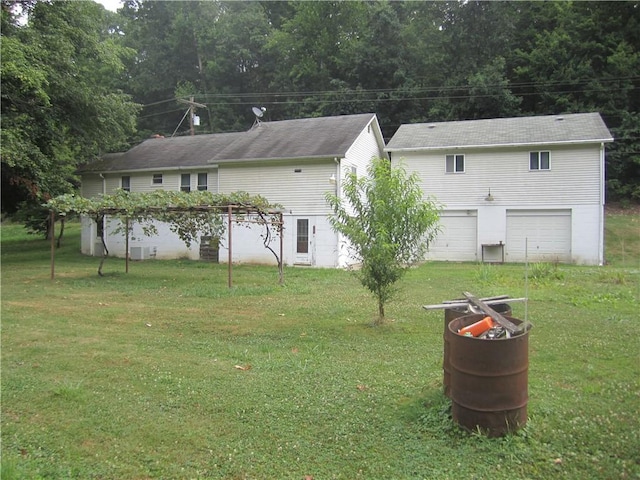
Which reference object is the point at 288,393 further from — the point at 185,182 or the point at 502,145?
A: the point at 185,182

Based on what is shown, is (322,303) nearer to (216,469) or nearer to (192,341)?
(192,341)

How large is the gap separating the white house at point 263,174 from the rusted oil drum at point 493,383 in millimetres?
13714

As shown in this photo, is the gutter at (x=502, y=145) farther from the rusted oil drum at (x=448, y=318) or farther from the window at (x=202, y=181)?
the rusted oil drum at (x=448, y=318)

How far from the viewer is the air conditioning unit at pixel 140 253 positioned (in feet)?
67.7

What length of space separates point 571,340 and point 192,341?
561cm

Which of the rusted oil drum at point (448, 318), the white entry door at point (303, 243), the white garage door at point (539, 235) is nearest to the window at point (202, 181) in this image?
the white entry door at point (303, 243)

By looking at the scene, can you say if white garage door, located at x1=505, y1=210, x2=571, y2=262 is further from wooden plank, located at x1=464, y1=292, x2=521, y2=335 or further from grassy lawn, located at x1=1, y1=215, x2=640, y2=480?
wooden plank, located at x1=464, y1=292, x2=521, y2=335

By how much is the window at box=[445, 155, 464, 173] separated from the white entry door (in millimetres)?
7252

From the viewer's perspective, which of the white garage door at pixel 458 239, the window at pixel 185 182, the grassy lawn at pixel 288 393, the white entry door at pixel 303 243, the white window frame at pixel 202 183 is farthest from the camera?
the window at pixel 185 182

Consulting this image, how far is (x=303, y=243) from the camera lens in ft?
59.9

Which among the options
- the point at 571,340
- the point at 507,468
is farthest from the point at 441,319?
the point at 507,468

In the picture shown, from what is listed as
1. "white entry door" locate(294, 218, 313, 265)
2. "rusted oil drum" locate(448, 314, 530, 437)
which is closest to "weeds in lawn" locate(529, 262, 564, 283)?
"white entry door" locate(294, 218, 313, 265)

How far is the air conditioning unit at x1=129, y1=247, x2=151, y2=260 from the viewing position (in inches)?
813

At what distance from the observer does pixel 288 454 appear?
349 centimetres
